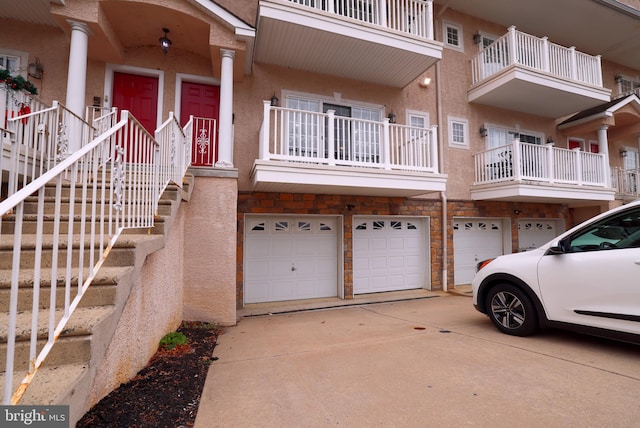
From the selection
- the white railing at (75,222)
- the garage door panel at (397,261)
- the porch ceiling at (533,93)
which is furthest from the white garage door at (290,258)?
the porch ceiling at (533,93)

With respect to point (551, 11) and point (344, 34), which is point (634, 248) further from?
point (551, 11)

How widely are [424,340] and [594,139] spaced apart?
11817 millimetres

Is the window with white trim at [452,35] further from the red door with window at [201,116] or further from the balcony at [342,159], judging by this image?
the red door with window at [201,116]

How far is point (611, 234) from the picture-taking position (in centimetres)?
352

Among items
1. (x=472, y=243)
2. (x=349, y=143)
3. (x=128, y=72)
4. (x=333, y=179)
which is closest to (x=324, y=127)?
(x=349, y=143)

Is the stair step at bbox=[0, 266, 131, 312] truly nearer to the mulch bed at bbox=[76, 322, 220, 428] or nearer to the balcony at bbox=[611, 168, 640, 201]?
the mulch bed at bbox=[76, 322, 220, 428]

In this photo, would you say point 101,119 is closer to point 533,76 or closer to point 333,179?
point 333,179

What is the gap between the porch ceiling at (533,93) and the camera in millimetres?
7957

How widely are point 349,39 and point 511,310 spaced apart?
5853 mm

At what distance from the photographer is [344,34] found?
6105 millimetres

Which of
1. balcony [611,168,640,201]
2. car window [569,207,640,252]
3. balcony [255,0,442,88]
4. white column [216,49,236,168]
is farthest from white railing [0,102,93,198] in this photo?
balcony [611,168,640,201]

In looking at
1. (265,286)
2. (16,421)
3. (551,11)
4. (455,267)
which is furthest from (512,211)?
(16,421)

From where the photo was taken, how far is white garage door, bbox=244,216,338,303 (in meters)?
6.73

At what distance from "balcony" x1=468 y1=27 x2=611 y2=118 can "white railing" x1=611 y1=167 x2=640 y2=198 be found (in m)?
3.00
